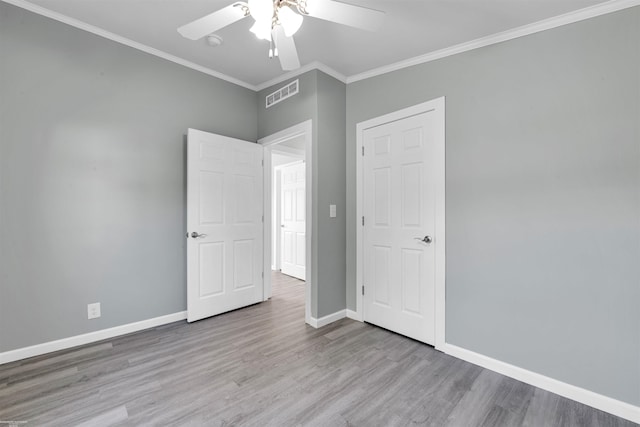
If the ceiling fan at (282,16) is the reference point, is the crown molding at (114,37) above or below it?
above

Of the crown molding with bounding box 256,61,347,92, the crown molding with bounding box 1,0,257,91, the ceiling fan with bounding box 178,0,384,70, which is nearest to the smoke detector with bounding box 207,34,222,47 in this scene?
the crown molding with bounding box 1,0,257,91

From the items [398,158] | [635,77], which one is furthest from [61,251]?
[635,77]

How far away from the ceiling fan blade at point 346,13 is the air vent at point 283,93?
5.30ft

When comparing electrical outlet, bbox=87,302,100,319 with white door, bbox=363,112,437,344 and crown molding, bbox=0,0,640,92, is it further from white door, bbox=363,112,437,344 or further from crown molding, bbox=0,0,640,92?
white door, bbox=363,112,437,344

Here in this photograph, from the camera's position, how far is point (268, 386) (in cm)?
194

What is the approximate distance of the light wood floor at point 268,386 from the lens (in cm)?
166

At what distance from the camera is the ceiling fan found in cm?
143

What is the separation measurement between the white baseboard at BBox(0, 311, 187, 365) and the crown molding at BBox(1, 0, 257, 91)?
258 centimetres

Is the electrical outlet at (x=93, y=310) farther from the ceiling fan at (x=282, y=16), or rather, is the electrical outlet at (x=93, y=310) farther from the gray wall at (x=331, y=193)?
the ceiling fan at (x=282, y=16)

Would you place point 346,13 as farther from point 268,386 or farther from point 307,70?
point 268,386

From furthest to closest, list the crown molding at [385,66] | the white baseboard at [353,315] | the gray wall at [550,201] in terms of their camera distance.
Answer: the white baseboard at [353,315]
the crown molding at [385,66]
the gray wall at [550,201]

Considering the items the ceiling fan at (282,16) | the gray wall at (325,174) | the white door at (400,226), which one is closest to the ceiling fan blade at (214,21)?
the ceiling fan at (282,16)

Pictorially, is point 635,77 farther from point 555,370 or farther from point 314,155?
point 314,155

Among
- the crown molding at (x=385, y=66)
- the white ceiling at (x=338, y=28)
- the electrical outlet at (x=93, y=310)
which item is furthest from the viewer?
the electrical outlet at (x=93, y=310)
